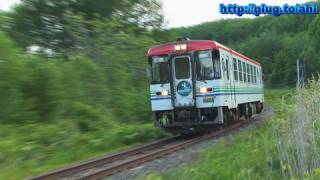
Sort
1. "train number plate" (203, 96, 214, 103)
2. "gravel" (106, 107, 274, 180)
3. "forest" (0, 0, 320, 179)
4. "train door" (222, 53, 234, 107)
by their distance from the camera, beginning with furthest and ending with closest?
1. "train door" (222, 53, 234, 107)
2. "train number plate" (203, 96, 214, 103)
3. "forest" (0, 0, 320, 179)
4. "gravel" (106, 107, 274, 180)

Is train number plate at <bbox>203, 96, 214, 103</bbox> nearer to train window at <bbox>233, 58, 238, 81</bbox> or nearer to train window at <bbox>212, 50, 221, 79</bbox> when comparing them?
train window at <bbox>212, 50, 221, 79</bbox>

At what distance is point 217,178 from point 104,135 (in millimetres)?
9058

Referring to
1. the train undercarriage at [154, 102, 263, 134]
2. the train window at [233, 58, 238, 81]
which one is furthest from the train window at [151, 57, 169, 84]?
the train window at [233, 58, 238, 81]

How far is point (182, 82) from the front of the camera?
55.5 ft

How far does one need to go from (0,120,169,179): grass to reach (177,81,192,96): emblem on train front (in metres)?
1.98

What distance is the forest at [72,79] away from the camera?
48.1 feet

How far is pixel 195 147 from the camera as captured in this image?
14.5 metres

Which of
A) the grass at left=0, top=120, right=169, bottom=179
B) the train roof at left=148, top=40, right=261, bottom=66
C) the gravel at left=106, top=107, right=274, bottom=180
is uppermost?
the train roof at left=148, top=40, right=261, bottom=66

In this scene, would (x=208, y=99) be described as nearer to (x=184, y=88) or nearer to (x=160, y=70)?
(x=184, y=88)

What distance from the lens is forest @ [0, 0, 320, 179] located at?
14.6 meters

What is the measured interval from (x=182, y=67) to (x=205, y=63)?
A: 0.76 meters

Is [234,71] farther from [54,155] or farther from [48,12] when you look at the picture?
[48,12]

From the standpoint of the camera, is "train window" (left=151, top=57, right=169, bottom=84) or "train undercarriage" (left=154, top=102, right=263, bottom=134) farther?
"train window" (left=151, top=57, right=169, bottom=84)

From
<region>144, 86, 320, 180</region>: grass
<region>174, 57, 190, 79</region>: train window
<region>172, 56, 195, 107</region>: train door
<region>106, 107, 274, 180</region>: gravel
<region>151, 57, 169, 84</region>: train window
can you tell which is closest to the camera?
<region>144, 86, 320, 180</region>: grass
